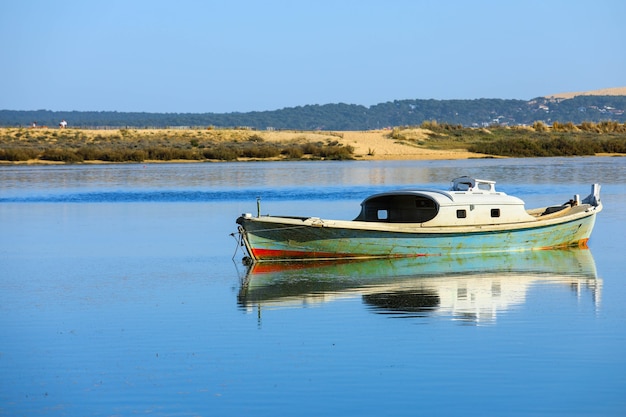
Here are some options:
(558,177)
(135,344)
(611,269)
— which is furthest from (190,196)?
(135,344)

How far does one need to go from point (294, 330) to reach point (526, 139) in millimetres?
74779

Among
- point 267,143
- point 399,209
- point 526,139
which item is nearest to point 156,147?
point 267,143

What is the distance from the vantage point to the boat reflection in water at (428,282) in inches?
691

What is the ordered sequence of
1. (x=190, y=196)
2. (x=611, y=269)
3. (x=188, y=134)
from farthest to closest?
(x=188, y=134) → (x=190, y=196) → (x=611, y=269)

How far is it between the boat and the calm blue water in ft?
1.65

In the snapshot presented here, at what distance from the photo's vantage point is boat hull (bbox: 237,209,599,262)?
2264 cm

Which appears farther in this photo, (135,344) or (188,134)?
(188,134)

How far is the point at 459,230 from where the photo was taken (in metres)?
23.4

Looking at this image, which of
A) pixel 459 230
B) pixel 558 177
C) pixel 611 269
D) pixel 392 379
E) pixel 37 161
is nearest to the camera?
pixel 392 379

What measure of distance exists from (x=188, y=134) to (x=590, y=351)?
86.3 m

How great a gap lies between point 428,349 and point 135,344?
152 inches

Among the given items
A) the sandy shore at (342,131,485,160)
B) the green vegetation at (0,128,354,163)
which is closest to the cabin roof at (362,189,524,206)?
the sandy shore at (342,131,485,160)

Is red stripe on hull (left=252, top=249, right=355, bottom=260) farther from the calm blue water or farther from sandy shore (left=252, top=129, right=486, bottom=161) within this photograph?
sandy shore (left=252, top=129, right=486, bottom=161)

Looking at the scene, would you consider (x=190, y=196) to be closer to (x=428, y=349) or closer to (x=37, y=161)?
(x=428, y=349)
